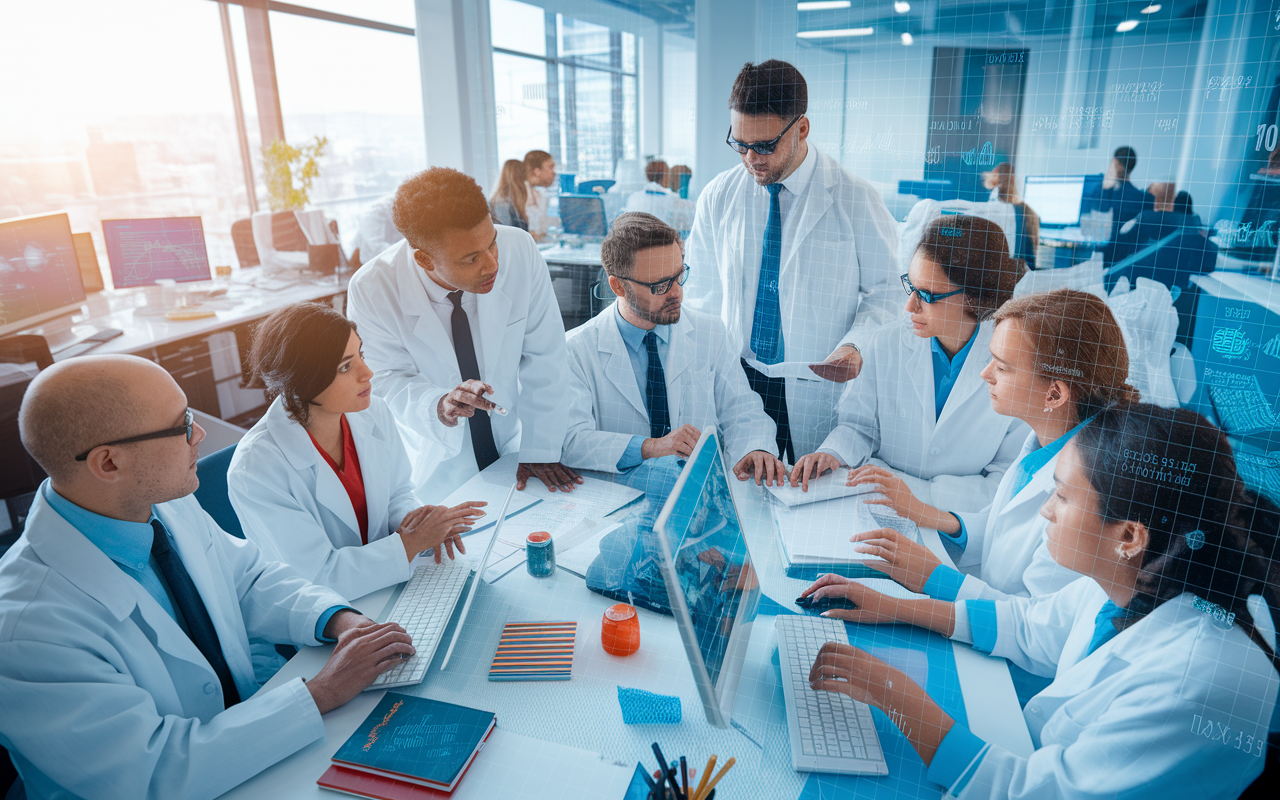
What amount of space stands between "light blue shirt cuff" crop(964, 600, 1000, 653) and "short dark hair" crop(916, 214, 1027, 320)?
2.00 ft

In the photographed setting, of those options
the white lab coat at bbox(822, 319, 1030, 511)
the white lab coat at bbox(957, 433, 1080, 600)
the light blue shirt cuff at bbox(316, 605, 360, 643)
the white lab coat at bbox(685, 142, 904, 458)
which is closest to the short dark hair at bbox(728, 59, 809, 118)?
Answer: the white lab coat at bbox(685, 142, 904, 458)

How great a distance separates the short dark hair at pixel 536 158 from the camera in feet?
11.1

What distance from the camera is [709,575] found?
110 centimetres

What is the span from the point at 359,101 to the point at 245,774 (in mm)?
5714

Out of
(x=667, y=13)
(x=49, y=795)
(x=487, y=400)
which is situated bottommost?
(x=49, y=795)

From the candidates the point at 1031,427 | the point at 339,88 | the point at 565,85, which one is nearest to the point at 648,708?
the point at 1031,427

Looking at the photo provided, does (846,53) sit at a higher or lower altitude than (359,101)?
lower

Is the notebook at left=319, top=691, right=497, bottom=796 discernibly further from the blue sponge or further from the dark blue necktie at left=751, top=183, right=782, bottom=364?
the dark blue necktie at left=751, top=183, right=782, bottom=364

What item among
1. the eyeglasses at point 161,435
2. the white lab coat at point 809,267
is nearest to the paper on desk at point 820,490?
the white lab coat at point 809,267

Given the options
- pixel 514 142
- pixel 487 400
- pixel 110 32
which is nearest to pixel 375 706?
pixel 487 400

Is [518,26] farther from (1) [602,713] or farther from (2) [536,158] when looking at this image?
(1) [602,713]

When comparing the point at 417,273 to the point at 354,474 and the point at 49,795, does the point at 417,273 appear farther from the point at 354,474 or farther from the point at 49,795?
the point at 49,795

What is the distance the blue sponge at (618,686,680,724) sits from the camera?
3.64ft

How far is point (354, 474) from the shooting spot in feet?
5.50
